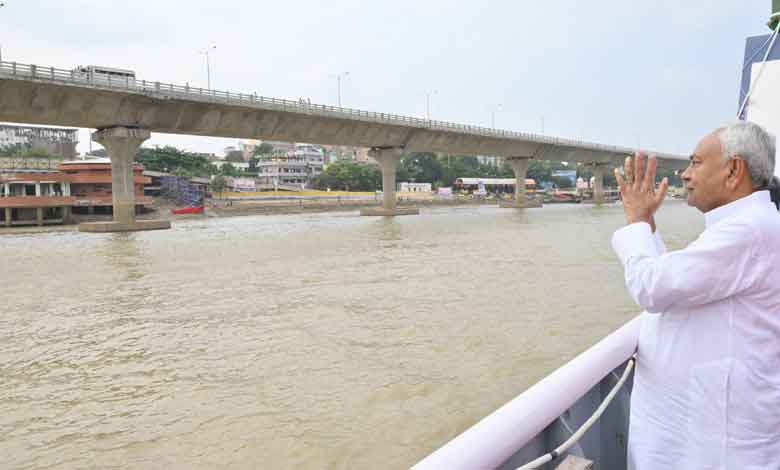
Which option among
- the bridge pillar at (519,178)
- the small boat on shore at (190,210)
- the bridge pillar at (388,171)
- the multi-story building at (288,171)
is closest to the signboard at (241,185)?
the multi-story building at (288,171)

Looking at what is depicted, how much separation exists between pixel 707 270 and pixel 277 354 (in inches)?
219

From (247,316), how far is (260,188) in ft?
196

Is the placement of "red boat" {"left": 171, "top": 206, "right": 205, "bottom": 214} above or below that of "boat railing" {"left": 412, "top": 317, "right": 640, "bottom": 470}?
below

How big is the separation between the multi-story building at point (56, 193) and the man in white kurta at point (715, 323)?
3887cm

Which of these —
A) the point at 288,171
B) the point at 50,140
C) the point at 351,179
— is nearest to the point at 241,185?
the point at 351,179

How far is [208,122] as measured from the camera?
2859 centimetres

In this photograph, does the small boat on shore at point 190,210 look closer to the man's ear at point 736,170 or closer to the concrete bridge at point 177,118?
the concrete bridge at point 177,118

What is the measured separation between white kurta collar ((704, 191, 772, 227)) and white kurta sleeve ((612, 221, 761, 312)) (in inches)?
3.3

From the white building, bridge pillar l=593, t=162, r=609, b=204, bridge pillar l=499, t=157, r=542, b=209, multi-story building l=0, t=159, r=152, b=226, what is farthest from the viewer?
the white building

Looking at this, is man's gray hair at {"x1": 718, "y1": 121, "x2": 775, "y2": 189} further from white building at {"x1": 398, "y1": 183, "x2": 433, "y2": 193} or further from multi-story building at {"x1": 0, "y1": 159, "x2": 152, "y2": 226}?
white building at {"x1": 398, "y1": 183, "x2": 433, "y2": 193}

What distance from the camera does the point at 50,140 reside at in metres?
70.6

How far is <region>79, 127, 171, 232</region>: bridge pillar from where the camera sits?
26578mm

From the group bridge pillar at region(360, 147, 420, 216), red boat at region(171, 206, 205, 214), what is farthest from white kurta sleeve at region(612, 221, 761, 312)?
red boat at region(171, 206, 205, 214)

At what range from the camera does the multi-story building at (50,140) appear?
224ft
